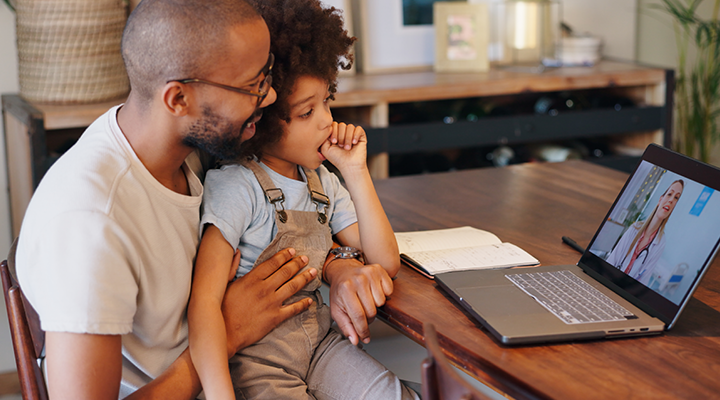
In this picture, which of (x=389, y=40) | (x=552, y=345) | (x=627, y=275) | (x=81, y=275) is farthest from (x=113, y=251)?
(x=389, y=40)

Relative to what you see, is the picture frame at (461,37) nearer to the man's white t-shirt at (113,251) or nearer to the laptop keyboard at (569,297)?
the laptop keyboard at (569,297)

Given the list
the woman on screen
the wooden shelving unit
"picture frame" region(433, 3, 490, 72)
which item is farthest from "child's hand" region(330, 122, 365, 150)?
"picture frame" region(433, 3, 490, 72)

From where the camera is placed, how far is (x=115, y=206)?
0.99m

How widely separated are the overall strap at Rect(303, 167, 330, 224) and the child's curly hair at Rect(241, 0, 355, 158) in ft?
0.41

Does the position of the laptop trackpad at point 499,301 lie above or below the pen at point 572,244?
below

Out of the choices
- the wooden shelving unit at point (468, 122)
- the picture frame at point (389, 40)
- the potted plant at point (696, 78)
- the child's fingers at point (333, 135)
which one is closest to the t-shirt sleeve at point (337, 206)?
the child's fingers at point (333, 135)

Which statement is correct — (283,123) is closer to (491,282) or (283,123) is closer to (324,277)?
(324,277)

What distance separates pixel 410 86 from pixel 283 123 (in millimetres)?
1662

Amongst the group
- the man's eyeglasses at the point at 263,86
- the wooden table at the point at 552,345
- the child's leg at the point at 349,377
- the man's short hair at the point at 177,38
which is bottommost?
the child's leg at the point at 349,377

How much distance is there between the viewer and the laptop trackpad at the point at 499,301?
1.05m

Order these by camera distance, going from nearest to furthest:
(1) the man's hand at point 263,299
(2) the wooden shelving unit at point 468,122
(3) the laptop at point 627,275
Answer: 1. (3) the laptop at point 627,275
2. (1) the man's hand at point 263,299
3. (2) the wooden shelving unit at point 468,122

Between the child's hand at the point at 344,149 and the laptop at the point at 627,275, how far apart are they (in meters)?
0.30

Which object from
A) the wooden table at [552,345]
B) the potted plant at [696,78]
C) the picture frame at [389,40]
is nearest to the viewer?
the wooden table at [552,345]

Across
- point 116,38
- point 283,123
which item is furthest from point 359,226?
point 116,38
